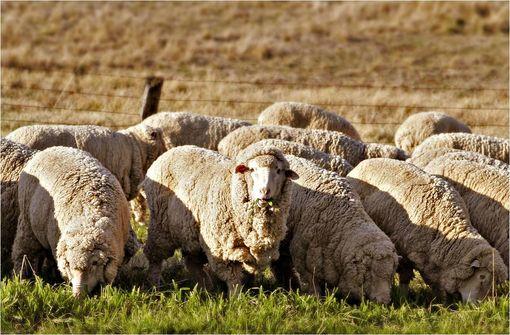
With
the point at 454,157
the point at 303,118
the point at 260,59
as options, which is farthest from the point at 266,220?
the point at 260,59

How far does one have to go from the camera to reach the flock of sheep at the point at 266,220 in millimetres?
6957

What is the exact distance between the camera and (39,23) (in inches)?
1123

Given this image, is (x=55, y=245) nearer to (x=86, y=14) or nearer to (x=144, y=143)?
(x=144, y=143)

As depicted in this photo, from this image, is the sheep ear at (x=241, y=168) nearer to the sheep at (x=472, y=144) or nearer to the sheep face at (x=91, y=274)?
the sheep face at (x=91, y=274)

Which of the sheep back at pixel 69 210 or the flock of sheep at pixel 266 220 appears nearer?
the sheep back at pixel 69 210

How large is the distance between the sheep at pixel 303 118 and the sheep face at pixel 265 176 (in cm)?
596

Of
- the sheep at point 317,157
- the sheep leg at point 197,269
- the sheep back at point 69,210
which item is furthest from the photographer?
the sheep at point 317,157

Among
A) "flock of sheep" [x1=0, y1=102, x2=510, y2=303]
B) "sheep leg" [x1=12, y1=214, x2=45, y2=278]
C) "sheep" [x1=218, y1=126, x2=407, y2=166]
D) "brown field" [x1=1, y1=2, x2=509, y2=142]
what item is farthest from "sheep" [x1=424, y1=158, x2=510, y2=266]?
"brown field" [x1=1, y1=2, x2=509, y2=142]

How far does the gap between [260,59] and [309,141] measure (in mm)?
15183

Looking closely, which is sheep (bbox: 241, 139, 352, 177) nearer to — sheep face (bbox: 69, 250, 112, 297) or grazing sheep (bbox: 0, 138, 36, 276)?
grazing sheep (bbox: 0, 138, 36, 276)

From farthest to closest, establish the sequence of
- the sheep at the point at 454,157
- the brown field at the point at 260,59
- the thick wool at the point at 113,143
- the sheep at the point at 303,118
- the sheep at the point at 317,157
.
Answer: the brown field at the point at 260,59 → the sheep at the point at 303,118 → the thick wool at the point at 113,143 → the sheep at the point at 454,157 → the sheep at the point at 317,157

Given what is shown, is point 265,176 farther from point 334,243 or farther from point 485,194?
point 485,194

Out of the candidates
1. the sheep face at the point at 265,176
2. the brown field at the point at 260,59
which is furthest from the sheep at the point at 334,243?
the brown field at the point at 260,59

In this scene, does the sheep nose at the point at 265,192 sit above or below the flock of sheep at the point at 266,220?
above
